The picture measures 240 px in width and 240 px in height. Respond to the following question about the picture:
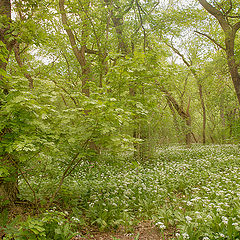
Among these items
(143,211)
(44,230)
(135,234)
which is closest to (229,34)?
(143,211)

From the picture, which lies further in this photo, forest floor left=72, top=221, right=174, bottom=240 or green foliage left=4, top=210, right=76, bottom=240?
forest floor left=72, top=221, right=174, bottom=240

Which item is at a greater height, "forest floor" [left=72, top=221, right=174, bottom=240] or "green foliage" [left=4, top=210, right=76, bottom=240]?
"green foliage" [left=4, top=210, right=76, bottom=240]

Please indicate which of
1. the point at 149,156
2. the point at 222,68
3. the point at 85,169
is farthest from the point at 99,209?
the point at 222,68

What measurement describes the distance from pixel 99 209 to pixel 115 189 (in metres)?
1.12

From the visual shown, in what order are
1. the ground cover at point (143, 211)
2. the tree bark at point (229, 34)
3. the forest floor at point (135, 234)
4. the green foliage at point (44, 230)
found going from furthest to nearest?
the tree bark at point (229, 34)
the forest floor at point (135, 234)
the ground cover at point (143, 211)
the green foliage at point (44, 230)

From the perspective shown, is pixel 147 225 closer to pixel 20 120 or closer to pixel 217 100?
pixel 20 120

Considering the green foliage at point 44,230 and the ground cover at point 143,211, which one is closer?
the green foliage at point 44,230

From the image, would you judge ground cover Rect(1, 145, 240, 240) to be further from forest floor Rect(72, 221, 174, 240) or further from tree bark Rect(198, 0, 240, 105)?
tree bark Rect(198, 0, 240, 105)

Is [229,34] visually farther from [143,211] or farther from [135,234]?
[135,234]

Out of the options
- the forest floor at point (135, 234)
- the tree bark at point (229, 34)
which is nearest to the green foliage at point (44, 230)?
the forest floor at point (135, 234)

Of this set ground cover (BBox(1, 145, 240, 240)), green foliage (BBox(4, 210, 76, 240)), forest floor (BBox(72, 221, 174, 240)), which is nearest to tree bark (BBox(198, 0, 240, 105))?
ground cover (BBox(1, 145, 240, 240))

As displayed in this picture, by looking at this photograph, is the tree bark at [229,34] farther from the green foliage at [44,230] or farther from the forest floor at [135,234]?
the green foliage at [44,230]

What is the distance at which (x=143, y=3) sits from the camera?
7.68m

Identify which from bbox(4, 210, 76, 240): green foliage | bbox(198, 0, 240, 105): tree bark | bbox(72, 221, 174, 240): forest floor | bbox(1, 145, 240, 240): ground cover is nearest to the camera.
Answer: bbox(4, 210, 76, 240): green foliage
